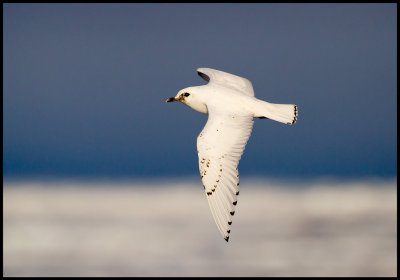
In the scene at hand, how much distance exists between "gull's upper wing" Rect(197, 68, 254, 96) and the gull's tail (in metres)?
1.06

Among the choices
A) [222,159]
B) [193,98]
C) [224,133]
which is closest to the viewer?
[222,159]

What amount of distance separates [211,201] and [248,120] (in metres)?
1.17

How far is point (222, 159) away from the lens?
355 inches

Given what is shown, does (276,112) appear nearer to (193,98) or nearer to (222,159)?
(222,159)

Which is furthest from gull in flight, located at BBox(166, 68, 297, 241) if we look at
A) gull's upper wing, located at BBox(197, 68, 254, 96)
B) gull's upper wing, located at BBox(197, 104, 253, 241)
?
gull's upper wing, located at BBox(197, 68, 254, 96)

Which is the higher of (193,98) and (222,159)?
(193,98)

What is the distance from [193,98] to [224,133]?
49.1 inches

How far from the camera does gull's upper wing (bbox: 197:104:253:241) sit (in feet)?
28.9

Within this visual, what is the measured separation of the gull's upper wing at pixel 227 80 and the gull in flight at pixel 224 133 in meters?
0.44

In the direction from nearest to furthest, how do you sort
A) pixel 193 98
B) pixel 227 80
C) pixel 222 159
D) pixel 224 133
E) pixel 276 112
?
1. pixel 222 159
2. pixel 224 133
3. pixel 276 112
4. pixel 193 98
5. pixel 227 80

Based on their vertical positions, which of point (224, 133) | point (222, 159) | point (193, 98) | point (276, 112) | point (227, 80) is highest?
point (227, 80)

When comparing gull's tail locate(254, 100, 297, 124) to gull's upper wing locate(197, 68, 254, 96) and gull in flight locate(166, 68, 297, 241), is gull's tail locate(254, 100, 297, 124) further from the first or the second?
gull's upper wing locate(197, 68, 254, 96)

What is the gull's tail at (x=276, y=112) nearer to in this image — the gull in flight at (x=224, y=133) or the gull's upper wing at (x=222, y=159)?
the gull in flight at (x=224, y=133)

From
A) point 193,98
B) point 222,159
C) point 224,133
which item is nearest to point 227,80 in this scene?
point 193,98
